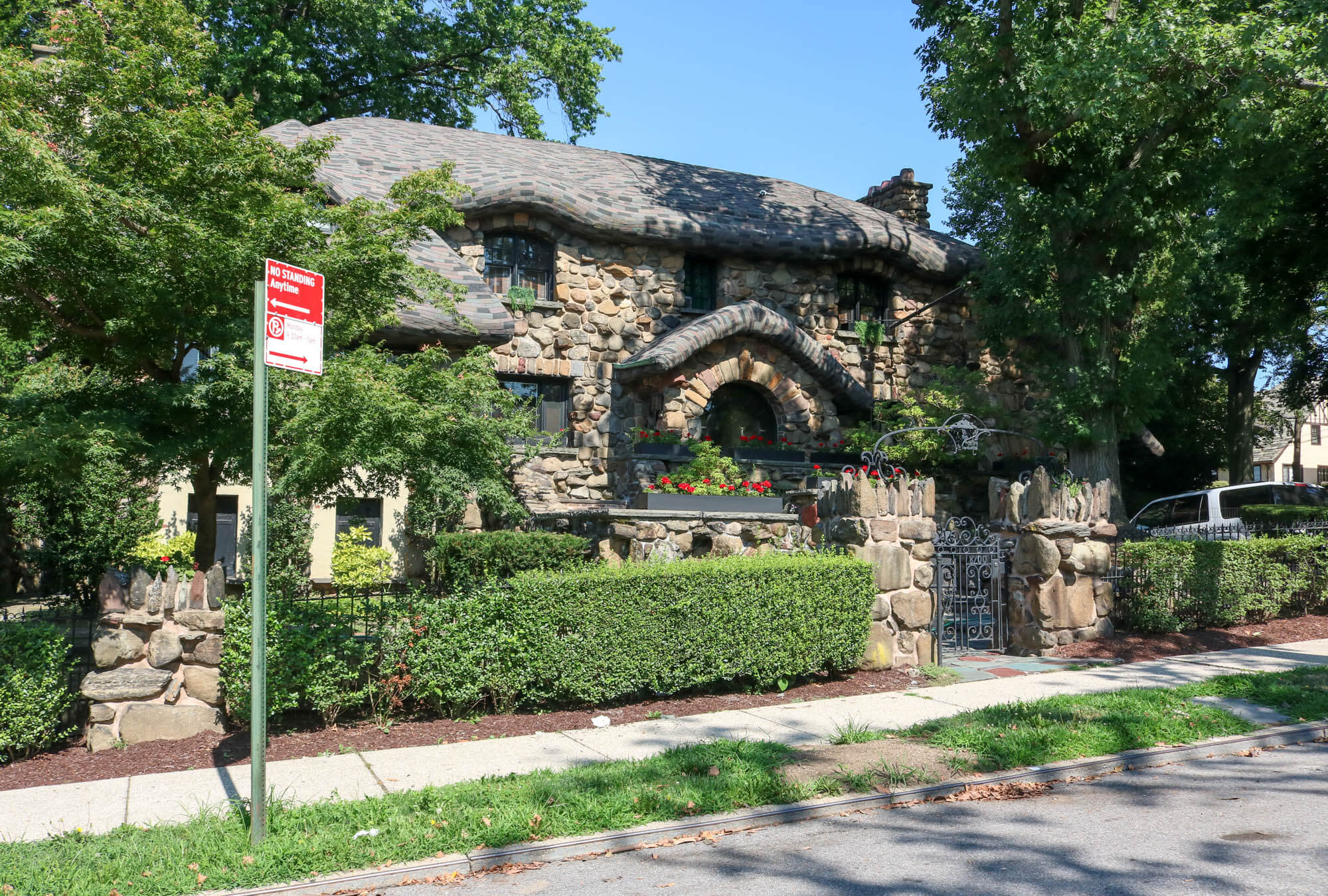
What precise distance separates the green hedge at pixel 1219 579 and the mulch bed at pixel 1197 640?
19cm

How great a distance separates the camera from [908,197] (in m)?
23.0

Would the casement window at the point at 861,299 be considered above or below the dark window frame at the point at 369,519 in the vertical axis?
above

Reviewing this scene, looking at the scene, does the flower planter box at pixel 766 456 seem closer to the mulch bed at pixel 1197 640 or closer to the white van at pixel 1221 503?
the mulch bed at pixel 1197 640

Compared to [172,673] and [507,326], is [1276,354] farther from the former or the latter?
[172,673]

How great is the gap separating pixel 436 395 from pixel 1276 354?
85.3ft

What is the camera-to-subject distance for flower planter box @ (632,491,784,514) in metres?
12.4

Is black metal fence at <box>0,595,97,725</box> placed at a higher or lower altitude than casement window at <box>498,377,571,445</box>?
lower

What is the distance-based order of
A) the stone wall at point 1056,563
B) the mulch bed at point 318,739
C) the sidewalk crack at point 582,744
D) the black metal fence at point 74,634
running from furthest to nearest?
1. the stone wall at point 1056,563
2. the black metal fence at point 74,634
3. the sidewalk crack at point 582,744
4. the mulch bed at point 318,739

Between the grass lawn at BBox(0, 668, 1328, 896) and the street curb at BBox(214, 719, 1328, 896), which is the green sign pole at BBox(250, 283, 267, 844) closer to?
the grass lawn at BBox(0, 668, 1328, 896)

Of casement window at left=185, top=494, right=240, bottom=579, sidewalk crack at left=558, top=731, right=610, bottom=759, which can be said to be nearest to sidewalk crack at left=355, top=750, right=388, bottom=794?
sidewalk crack at left=558, top=731, right=610, bottom=759

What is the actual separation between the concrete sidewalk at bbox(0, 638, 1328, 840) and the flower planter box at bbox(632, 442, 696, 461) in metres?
7.24

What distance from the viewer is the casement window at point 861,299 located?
66.5 feet

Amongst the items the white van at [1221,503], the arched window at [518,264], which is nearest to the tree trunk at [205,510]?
the arched window at [518,264]

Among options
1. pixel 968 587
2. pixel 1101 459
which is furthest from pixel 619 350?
pixel 1101 459
